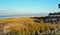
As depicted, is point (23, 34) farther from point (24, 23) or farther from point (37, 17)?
point (37, 17)

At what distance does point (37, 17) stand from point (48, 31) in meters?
0.62

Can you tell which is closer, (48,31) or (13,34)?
(13,34)

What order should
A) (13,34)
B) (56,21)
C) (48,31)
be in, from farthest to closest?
(56,21)
(48,31)
(13,34)

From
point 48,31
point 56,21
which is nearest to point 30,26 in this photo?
point 48,31

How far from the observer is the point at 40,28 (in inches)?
225

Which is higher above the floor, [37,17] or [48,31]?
[37,17]

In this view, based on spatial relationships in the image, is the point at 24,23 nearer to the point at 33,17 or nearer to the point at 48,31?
the point at 33,17

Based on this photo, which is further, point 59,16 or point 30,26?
point 59,16

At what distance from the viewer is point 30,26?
5.59 m

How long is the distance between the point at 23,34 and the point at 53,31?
932 mm

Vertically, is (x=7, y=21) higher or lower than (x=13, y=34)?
higher

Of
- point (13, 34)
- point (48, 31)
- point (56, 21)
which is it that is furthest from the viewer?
point (56, 21)

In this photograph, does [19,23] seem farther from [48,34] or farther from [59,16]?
[59,16]

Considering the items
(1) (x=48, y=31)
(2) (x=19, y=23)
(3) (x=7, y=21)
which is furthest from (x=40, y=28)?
(3) (x=7, y=21)
